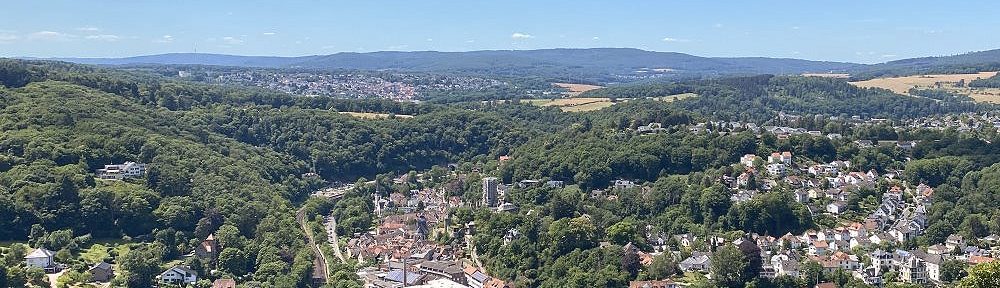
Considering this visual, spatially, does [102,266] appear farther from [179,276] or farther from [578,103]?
[578,103]

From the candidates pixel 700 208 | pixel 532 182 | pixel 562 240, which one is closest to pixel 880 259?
pixel 700 208

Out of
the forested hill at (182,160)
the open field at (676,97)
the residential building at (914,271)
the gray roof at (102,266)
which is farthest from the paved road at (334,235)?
the open field at (676,97)

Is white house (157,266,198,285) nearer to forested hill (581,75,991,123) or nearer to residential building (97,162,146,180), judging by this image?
residential building (97,162,146,180)

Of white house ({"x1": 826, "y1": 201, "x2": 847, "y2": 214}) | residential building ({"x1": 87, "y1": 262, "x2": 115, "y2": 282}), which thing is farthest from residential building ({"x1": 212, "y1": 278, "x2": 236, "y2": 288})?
white house ({"x1": 826, "y1": 201, "x2": 847, "y2": 214})

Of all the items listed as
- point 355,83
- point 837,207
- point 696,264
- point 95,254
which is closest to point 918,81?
point 355,83

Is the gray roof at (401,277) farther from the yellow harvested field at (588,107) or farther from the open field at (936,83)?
the open field at (936,83)

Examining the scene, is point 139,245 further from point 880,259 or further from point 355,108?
point 355,108
